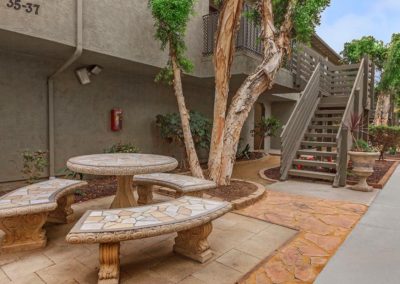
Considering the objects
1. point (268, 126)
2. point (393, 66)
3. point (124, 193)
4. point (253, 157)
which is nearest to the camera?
point (124, 193)

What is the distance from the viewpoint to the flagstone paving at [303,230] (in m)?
2.34

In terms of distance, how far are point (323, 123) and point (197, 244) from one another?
666 cm

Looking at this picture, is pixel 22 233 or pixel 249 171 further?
pixel 249 171

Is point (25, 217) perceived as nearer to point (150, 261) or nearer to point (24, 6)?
point (150, 261)

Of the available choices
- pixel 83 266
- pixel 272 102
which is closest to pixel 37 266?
pixel 83 266

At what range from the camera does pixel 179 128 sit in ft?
23.1

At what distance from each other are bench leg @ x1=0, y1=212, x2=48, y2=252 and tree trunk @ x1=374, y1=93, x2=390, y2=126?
1539cm

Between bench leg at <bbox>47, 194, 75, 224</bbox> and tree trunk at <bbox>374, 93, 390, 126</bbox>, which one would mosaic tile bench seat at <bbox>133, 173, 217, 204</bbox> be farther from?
tree trunk at <bbox>374, 93, 390, 126</bbox>

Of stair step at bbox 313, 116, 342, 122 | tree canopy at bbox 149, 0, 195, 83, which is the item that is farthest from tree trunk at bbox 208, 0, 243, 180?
stair step at bbox 313, 116, 342, 122

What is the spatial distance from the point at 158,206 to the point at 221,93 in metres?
3.19

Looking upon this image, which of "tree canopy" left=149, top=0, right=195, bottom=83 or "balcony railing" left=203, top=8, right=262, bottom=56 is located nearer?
"tree canopy" left=149, top=0, right=195, bottom=83

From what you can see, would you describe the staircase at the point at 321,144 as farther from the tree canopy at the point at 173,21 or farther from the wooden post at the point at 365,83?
the tree canopy at the point at 173,21

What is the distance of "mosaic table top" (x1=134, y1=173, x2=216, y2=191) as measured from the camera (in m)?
3.44

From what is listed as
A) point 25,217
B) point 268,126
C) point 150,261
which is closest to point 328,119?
point 268,126
